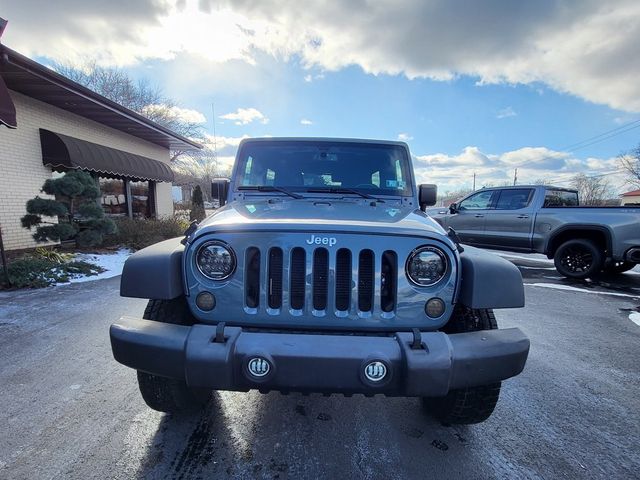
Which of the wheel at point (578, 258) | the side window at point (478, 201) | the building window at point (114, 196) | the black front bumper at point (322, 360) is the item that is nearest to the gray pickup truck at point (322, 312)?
the black front bumper at point (322, 360)

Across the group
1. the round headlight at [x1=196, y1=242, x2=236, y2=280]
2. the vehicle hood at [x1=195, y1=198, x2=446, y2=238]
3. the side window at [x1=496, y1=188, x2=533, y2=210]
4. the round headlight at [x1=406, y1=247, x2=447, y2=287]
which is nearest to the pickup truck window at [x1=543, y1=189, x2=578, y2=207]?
the side window at [x1=496, y1=188, x2=533, y2=210]

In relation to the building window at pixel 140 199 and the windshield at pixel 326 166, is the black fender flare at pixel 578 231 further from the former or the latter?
the building window at pixel 140 199

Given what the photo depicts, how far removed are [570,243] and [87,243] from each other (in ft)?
32.2

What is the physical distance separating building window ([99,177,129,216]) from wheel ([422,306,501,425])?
12.5 meters

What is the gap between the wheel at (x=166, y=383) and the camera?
6.93 ft

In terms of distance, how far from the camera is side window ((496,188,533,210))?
7781mm

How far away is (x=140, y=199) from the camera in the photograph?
46.8ft

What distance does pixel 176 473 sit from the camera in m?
1.91

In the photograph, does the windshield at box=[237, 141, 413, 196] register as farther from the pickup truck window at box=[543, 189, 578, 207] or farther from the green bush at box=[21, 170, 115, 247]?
the pickup truck window at box=[543, 189, 578, 207]

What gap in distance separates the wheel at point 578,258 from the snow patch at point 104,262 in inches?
343

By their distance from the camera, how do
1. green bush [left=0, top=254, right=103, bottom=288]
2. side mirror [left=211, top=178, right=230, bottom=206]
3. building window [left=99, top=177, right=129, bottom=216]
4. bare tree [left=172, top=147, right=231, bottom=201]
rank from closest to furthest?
side mirror [left=211, top=178, right=230, bottom=206] → green bush [left=0, top=254, right=103, bottom=288] → building window [left=99, top=177, right=129, bottom=216] → bare tree [left=172, top=147, right=231, bottom=201]

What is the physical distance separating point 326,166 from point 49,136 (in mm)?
9181

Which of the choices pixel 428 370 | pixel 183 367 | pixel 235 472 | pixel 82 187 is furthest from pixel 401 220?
pixel 82 187

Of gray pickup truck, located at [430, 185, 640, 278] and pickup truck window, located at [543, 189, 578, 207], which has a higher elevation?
pickup truck window, located at [543, 189, 578, 207]
